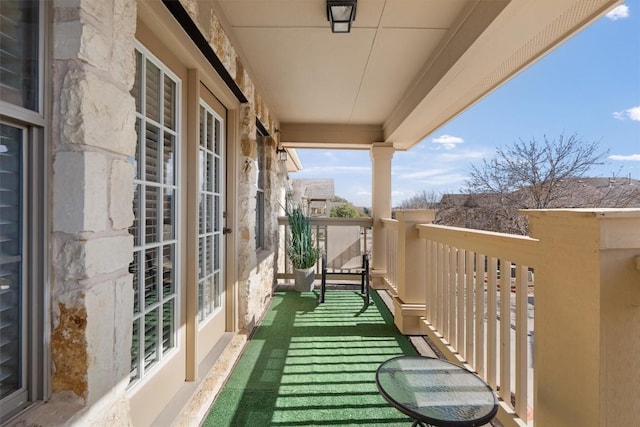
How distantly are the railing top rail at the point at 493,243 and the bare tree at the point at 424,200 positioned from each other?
8469 millimetres

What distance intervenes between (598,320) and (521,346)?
0.66m

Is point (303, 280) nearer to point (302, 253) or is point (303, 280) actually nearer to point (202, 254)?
point (302, 253)

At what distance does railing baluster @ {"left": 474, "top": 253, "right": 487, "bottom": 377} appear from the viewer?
6.07 ft

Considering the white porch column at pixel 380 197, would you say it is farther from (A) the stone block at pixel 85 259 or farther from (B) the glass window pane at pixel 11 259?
(B) the glass window pane at pixel 11 259

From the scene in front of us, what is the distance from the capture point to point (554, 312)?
1114 mm

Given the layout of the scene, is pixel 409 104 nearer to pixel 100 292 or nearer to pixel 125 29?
pixel 125 29

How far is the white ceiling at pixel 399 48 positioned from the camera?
1.85m

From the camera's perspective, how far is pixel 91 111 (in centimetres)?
90

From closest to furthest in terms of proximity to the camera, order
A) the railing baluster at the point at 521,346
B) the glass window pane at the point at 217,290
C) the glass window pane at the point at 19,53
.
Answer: the glass window pane at the point at 19,53 < the railing baluster at the point at 521,346 < the glass window pane at the point at 217,290

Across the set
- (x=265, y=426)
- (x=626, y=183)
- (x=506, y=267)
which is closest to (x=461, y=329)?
(x=506, y=267)

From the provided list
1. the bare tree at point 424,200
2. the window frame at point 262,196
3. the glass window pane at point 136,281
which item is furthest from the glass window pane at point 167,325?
the bare tree at point 424,200

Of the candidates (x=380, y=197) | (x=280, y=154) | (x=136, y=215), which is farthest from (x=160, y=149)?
(x=380, y=197)

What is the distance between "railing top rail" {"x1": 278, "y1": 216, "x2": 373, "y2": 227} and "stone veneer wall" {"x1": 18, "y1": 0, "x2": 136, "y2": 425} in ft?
12.3

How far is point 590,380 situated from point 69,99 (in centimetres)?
174
